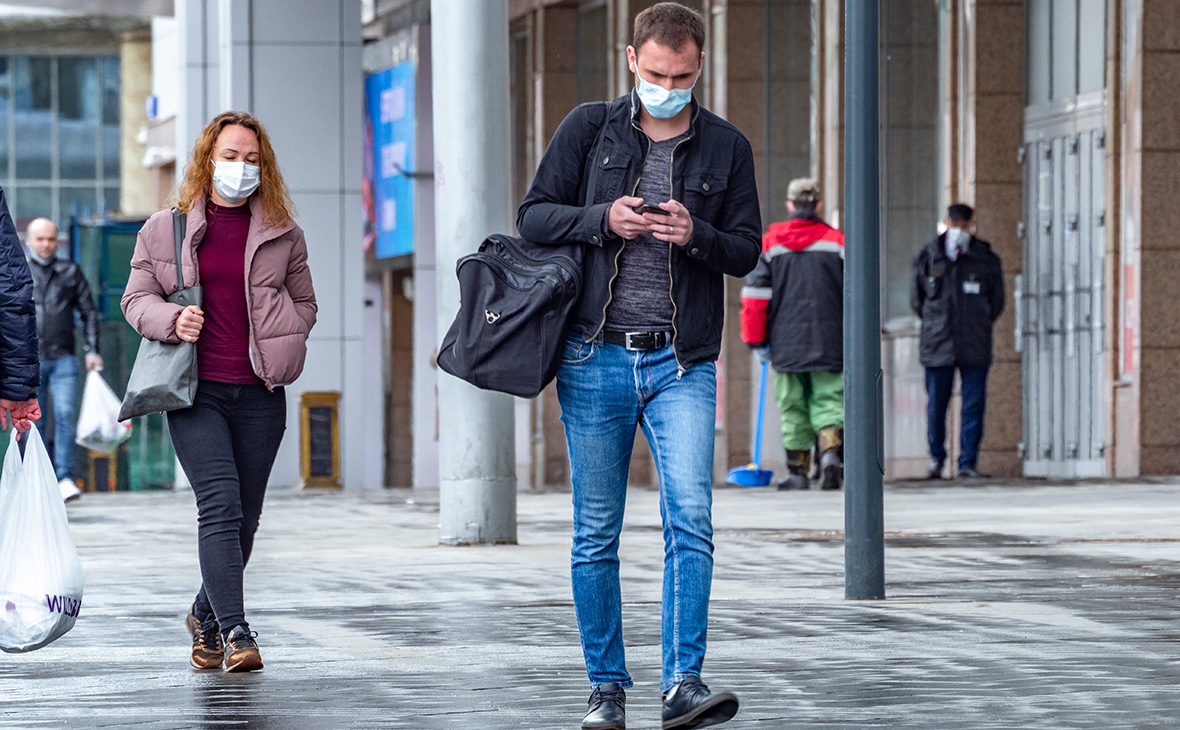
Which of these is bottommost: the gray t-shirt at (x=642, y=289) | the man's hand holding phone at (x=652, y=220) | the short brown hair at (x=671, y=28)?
the gray t-shirt at (x=642, y=289)

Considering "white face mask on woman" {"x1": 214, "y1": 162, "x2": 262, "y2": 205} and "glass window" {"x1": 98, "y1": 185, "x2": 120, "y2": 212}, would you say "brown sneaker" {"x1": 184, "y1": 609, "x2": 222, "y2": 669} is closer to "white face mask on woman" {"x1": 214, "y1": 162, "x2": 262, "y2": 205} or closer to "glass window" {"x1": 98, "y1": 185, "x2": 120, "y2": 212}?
"white face mask on woman" {"x1": 214, "y1": 162, "x2": 262, "y2": 205}

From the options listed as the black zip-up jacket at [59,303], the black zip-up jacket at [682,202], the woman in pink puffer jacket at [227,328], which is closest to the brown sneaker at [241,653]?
the woman in pink puffer jacket at [227,328]

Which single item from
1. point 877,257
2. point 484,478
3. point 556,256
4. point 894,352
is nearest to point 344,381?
point 894,352

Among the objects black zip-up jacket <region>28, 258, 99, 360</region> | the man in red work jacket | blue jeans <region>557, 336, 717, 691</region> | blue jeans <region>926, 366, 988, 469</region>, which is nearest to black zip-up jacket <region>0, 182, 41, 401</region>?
blue jeans <region>557, 336, 717, 691</region>

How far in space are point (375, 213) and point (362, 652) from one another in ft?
70.4

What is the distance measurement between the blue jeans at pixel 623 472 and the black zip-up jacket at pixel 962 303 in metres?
11.1

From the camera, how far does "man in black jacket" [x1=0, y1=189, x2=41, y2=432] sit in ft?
21.5

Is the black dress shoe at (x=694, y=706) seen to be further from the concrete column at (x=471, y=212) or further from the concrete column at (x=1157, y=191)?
the concrete column at (x=1157, y=191)

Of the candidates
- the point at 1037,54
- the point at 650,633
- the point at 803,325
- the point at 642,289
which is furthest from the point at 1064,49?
the point at 642,289

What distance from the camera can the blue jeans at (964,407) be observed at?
1661 cm

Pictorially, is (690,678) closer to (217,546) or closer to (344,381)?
(217,546)

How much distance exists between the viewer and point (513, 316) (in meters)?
5.48

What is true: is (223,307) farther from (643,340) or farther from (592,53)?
(592,53)

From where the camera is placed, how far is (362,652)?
22.7ft
